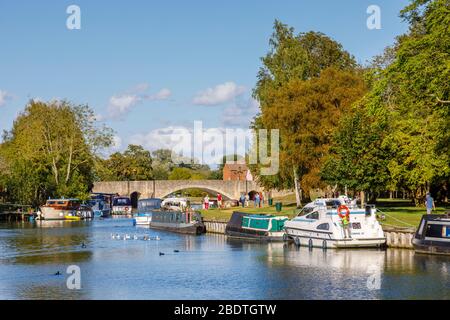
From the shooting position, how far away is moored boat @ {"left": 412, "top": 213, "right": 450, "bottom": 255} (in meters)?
46.3

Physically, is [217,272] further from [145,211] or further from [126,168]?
[126,168]

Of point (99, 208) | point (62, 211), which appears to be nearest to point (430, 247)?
point (62, 211)

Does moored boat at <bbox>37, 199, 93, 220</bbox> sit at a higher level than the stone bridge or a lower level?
lower

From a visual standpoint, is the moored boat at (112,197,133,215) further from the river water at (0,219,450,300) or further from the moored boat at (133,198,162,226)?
the river water at (0,219,450,300)

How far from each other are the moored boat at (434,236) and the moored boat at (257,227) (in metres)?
14.7

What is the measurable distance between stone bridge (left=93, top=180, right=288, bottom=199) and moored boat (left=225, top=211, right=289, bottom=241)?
76.6m

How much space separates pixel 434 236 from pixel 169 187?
342 feet

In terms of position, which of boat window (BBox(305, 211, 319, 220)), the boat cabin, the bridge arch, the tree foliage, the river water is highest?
the tree foliage

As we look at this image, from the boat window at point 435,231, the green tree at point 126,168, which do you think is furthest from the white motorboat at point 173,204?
the green tree at point 126,168

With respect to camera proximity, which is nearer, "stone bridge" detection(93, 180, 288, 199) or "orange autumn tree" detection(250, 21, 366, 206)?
"orange autumn tree" detection(250, 21, 366, 206)


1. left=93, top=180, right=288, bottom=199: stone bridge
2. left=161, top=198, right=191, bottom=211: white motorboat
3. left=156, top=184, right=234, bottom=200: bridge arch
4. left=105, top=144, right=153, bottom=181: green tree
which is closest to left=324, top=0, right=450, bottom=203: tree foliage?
left=161, top=198, right=191, bottom=211: white motorboat

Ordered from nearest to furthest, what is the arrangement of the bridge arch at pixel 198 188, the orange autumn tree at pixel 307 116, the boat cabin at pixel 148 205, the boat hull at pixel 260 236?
the boat hull at pixel 260 236, the orange autumn tree at pixel 307 116, the boat cabin at pixel 148 205, the bridge arch at pixel 198 188

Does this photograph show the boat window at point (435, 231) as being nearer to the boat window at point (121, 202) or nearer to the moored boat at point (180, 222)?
the moored boat at point (180, 222)

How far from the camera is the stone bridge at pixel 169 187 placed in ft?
477
